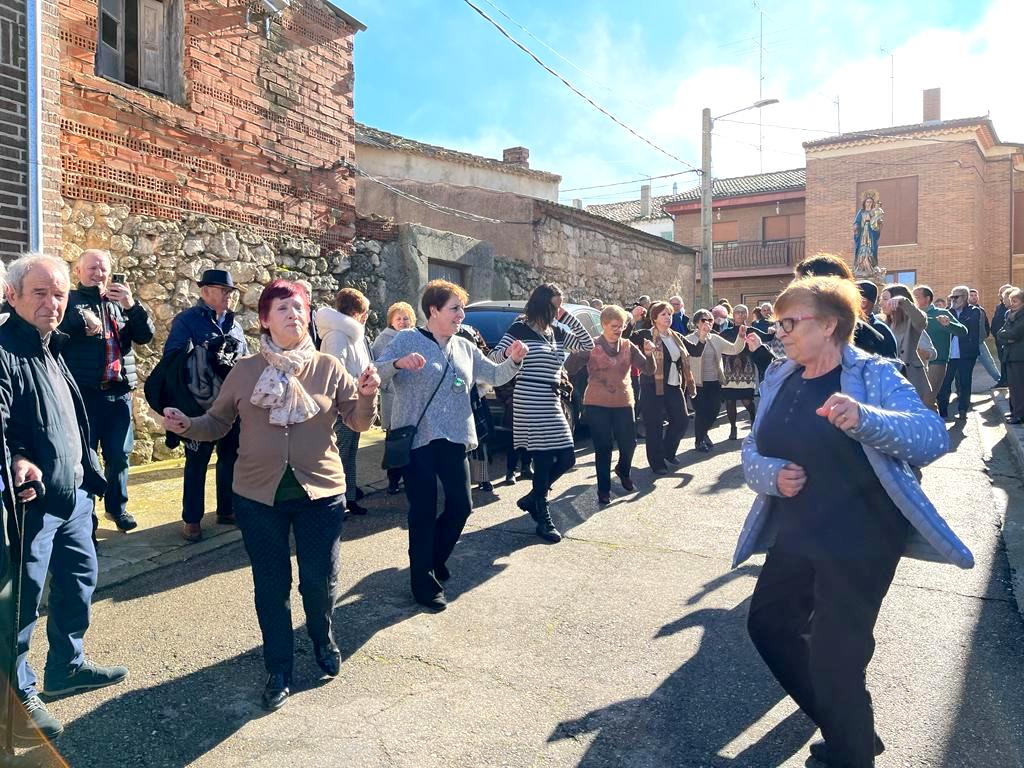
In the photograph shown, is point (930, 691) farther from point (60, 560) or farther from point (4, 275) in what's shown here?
point (4, 275)

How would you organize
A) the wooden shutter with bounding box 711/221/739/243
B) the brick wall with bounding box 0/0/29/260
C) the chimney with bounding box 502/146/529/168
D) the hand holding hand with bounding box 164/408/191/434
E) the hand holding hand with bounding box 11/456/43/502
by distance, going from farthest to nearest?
the wooden shutter with bounding box 711/221/739/243 < the chimney with bounding box 502/146/529/168 < the brick wall with bounding box 0/0/29/260 < the hand holding hand with bounding box 164/408/191/434 < the hand holding hand with bounding box 11/456/43/502

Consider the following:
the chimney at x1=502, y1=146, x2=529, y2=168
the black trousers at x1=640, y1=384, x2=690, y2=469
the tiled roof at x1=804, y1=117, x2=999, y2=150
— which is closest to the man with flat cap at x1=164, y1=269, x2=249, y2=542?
the black trousers at x1=640, y1=384, x2=690, y2=469

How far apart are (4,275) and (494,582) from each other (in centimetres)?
297

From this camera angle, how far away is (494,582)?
4.63 meters

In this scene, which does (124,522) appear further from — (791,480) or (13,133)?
(791,480)

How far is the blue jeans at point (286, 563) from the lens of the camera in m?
3.21

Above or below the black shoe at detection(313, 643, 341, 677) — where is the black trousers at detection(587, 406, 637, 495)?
above

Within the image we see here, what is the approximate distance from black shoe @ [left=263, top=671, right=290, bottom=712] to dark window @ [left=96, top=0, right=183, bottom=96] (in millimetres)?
7225

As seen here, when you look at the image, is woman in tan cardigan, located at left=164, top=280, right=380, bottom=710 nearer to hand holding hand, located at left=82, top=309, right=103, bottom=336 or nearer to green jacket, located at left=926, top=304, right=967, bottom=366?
hand holding hand, located at left=82, top=309, right=103, bottom=336

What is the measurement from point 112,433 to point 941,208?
30.2 metres

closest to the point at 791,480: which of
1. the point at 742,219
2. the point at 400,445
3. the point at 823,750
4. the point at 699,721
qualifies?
the point at 823,750

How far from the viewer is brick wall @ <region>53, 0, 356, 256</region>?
751 centimetres

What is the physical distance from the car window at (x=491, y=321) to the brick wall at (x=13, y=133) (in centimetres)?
436

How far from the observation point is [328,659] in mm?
3375
